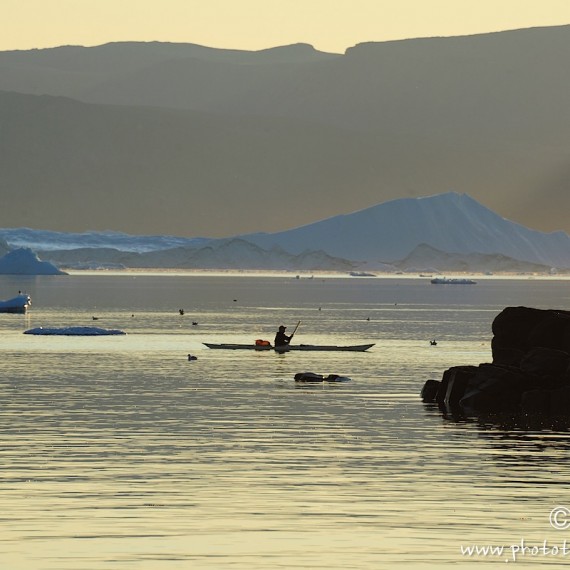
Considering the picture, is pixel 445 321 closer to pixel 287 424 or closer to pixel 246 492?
pixel 287 424

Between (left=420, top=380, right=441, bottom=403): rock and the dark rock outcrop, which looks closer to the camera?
the dark rock outcrop

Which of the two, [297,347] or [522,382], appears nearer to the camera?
[522,382]

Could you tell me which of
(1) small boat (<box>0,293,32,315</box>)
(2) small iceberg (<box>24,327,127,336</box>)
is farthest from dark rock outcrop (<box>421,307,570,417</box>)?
(1) small boat (<box>0,293,32,315</box>)

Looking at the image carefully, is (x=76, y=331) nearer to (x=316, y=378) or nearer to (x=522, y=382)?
(x=316, y=378)

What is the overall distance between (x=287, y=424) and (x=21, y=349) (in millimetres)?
51688

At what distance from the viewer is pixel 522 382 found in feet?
190

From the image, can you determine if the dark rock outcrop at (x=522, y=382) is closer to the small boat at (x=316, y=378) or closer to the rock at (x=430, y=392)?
the rock at (x=430, y=392)

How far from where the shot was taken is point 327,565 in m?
27.5

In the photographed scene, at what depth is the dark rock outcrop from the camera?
2232 inches

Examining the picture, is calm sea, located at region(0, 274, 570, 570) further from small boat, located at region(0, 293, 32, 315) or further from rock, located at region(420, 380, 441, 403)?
small boat, located at region(0, 293, 32, 315)

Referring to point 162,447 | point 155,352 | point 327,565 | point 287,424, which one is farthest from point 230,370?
point 327,565

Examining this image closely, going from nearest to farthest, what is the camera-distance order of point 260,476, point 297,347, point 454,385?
1. point 260,476
2. point 454,385
3. point 297,347

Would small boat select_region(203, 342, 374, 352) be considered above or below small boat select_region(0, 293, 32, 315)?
below

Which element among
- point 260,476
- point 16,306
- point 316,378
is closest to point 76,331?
point 316,378
